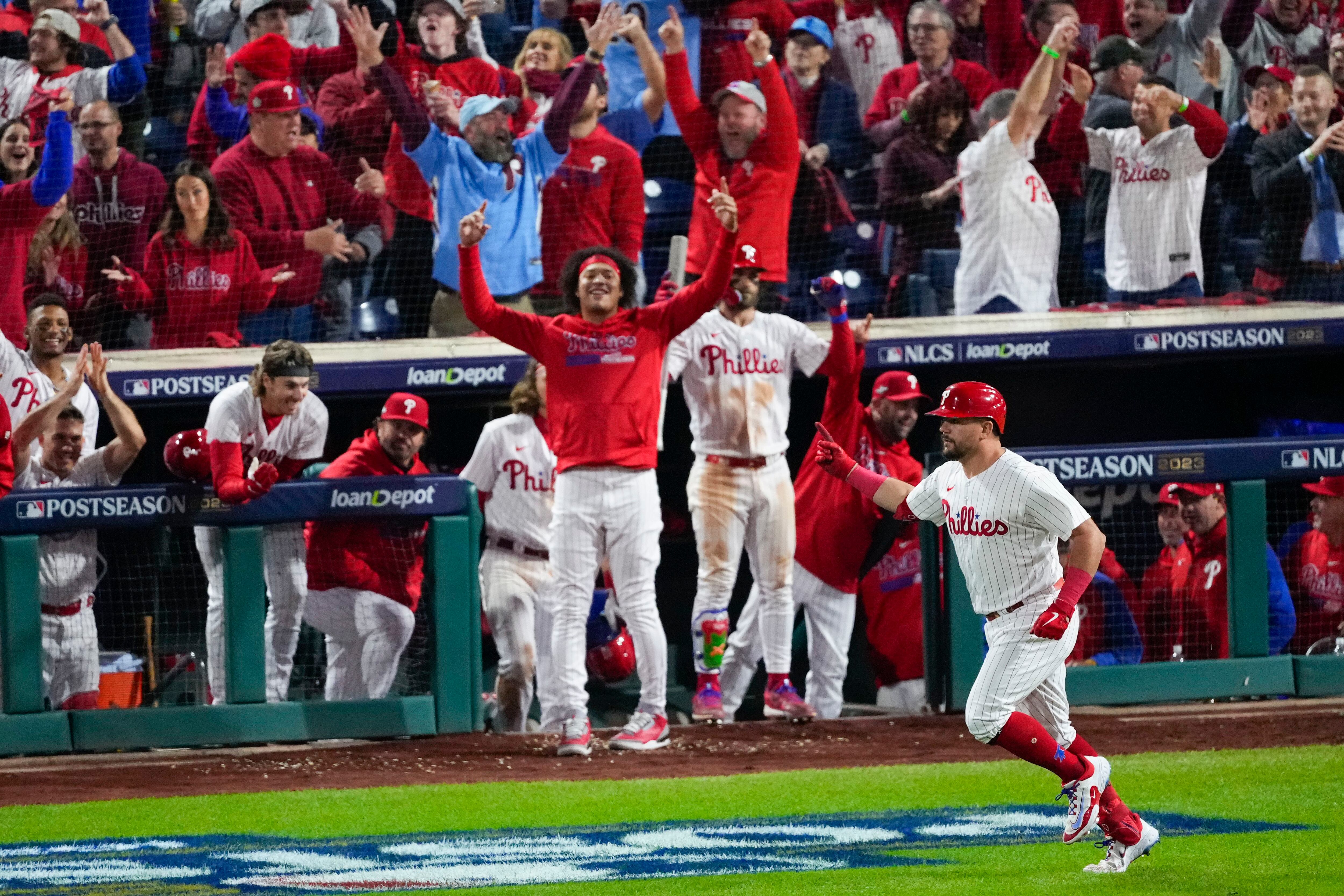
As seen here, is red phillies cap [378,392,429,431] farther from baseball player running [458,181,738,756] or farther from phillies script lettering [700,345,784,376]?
phillies script lettering [700,345,784,376]

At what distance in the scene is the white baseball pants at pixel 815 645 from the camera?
767cm

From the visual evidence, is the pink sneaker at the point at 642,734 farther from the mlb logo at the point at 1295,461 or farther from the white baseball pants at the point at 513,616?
the mlb logo at the point at 1295,461

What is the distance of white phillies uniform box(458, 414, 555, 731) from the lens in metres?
7.43

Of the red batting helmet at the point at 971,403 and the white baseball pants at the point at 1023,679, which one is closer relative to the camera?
the white baseball pants at the point at 1023,679

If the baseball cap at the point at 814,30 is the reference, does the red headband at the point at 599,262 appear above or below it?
Answer: below

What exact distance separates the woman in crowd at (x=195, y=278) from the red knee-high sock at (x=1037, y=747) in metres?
5.26

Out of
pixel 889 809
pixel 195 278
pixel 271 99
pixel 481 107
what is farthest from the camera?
pixel 481 107

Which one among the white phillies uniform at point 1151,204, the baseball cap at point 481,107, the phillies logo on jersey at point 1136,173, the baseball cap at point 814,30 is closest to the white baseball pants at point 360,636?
the baseball cap at point 481,107

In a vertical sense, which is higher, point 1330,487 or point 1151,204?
point 1151,204

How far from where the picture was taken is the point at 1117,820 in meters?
4.27

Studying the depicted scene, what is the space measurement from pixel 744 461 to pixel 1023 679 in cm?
298

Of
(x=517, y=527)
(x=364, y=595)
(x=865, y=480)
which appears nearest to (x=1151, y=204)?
(x=517, y=527)

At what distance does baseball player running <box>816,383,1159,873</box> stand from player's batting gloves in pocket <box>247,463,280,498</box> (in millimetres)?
2976

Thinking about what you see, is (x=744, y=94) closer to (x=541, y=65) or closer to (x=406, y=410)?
(x=541, y=65)
